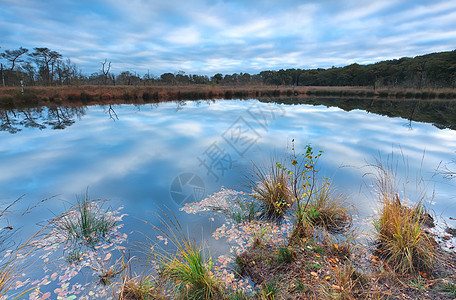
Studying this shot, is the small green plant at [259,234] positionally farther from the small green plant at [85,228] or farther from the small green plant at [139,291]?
the small green plant at [85,228]

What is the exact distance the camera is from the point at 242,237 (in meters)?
3.27

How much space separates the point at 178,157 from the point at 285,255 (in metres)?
5.36

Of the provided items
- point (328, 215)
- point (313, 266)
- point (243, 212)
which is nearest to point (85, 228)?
point (243, 212)

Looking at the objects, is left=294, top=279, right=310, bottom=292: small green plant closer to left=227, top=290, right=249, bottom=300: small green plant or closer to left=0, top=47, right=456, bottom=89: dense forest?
left=227, top=290, right=249, bottom=300: small green plant

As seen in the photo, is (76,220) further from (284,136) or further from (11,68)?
(11,68)

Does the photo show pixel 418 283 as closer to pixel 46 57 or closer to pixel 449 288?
pixel 449 288

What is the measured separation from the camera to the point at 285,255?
2.65 meters

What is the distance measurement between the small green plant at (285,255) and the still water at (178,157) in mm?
848

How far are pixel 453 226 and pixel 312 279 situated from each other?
2940 millimetres

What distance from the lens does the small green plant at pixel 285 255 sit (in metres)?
2.63

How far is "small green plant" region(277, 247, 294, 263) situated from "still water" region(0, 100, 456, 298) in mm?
848

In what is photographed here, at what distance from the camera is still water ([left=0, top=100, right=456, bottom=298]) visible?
4.41m

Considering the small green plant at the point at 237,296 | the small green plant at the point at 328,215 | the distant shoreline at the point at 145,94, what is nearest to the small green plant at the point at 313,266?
the small green plant at the point at 237,296

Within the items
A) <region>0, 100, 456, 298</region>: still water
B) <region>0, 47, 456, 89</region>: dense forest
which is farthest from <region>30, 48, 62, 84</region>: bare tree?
<region>0, 100, 456, 298</region>: still water
